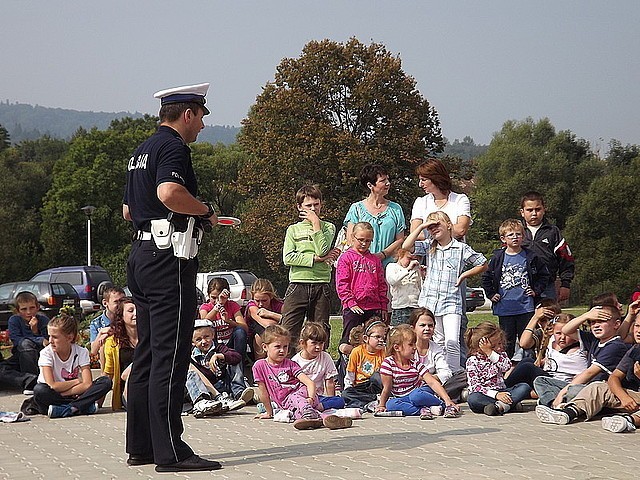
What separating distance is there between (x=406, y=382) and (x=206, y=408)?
1.86 metres

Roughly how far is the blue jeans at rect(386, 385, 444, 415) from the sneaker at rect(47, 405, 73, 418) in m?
3.11

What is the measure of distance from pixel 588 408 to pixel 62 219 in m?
53.8

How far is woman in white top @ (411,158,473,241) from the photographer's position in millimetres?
9953

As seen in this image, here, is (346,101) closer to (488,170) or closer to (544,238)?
(488,170)

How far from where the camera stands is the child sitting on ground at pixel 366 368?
30.8 feet

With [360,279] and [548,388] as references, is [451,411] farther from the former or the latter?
[360,279]

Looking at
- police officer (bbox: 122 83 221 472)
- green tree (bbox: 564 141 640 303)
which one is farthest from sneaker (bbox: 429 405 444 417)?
green tree (bbox: 564 141 640 303)

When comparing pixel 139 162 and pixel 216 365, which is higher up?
pixel 139 162

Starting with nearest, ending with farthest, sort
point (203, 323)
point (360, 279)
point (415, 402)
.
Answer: point (415, 402), point (360, 279), point (203, 323)

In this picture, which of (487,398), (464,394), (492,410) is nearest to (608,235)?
(464,394)

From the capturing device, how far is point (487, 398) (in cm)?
891

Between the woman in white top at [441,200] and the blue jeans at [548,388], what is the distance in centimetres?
177

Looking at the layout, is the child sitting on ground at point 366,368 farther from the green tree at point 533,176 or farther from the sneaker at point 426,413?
the green tree at point 533,176

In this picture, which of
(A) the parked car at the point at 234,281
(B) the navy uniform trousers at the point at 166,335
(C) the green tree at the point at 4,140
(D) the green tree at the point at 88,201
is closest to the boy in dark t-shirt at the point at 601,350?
(B) the navy uniform trousers at the point at 166,335
